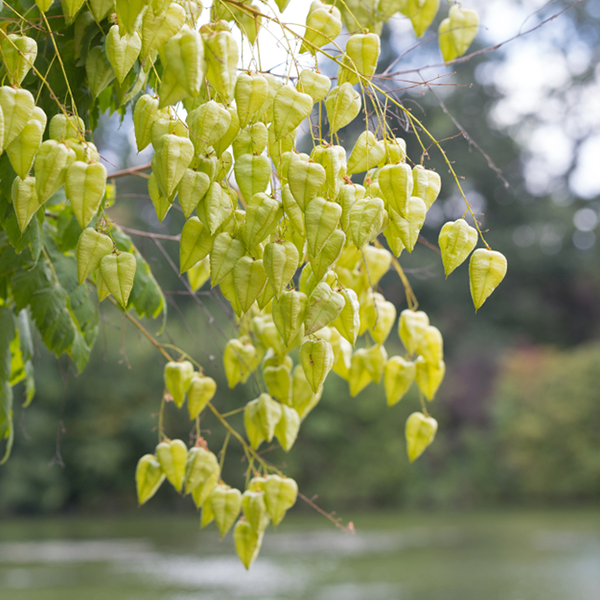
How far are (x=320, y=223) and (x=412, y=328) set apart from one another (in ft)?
1.19

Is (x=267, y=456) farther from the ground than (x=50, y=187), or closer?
closer

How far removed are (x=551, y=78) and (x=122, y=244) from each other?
13.0 meters

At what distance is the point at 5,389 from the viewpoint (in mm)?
866

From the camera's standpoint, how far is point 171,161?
491mm

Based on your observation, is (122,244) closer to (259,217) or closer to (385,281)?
(259,217)

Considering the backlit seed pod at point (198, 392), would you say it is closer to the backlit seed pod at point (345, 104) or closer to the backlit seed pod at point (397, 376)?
the backlit seed pod at point (397, 376)

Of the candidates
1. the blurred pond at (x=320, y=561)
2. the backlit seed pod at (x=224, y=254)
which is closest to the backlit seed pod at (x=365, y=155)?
the backlit seed pod at (x=224, y=254)

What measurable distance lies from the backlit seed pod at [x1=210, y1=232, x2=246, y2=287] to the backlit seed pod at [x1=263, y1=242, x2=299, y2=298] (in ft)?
0.12

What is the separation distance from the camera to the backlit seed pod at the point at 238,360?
934 mm

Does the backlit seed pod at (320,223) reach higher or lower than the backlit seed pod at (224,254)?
higher

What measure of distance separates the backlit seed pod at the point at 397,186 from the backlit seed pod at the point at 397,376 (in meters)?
0.37

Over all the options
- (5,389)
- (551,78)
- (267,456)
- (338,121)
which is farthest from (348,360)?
(551,78)

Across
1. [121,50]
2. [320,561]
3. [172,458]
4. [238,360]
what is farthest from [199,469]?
[320,561]

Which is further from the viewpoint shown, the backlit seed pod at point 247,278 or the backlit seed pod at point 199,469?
the backlit seed pod at point 199,469
